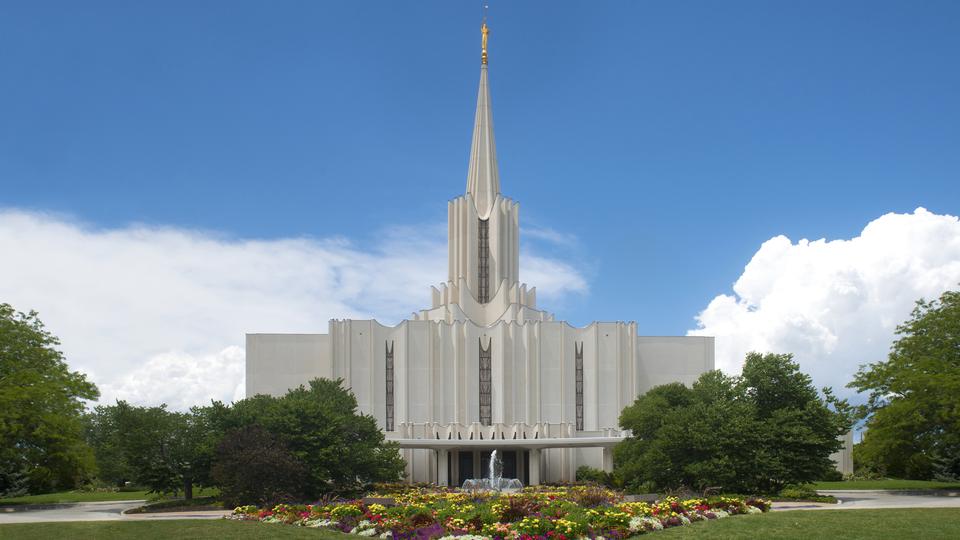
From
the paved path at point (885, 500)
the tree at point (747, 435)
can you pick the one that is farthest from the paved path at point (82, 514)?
the paved path at point (885, 500)

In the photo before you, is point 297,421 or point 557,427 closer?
point 297,421

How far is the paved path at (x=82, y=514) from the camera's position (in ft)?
102

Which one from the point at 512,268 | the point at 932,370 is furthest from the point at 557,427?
the point at 932,370

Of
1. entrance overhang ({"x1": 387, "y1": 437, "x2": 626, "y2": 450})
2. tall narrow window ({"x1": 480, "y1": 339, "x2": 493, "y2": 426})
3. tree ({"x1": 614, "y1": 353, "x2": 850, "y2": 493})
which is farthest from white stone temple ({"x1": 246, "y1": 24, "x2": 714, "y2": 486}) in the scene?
tree ({"x1": 614, "y1": 353, "x2": 850, "y2": 493})

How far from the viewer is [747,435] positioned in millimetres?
37594

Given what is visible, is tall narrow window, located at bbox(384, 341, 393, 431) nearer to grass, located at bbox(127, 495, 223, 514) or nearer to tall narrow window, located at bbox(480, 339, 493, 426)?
tall narrow window, located at bbox(480, 339, 493, 426)

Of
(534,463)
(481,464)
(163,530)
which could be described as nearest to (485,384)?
(481,464)

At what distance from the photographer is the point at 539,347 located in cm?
5931

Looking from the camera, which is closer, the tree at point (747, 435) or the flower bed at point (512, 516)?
the flower bed at point (512, 516)

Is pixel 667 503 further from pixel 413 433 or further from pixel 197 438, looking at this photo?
pixel 413 433

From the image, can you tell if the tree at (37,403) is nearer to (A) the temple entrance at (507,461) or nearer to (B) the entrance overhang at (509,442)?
(B) the entrance overhang at (509,442)

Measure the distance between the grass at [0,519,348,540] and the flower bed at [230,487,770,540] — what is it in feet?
3.76

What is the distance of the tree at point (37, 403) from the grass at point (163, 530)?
9.24 meters

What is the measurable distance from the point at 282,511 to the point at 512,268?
39105 millimetres
